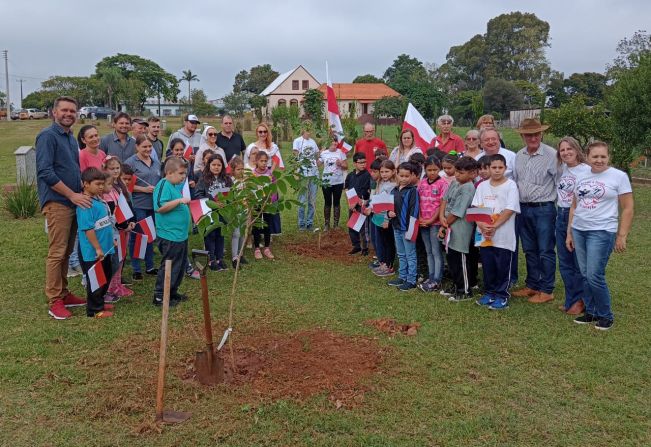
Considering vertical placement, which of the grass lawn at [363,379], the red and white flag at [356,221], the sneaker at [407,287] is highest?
the red and white flag at [356,221]

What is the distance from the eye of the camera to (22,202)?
395 inches

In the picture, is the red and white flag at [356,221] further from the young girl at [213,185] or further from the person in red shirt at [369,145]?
the young girl at [213,185]

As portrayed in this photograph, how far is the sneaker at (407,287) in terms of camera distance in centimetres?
640

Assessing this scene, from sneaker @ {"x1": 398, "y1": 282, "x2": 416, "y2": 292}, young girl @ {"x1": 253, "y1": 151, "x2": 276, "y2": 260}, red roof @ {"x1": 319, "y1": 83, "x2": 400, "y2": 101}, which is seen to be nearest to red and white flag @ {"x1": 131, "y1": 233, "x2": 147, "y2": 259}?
young girl @ {"x1": 253, "y1": 151, "x2": 276, "y2": 260}

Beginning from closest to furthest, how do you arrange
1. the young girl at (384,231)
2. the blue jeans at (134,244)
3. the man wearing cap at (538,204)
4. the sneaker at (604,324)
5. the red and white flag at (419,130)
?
the sneaker at (604,324) → the man wearing cap at (538,204) → the blue jeans at (134,244) → the young girl at (384,231) → the red and white flag at (419,130)

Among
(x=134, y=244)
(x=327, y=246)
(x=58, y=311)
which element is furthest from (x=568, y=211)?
(x=58, y=311)

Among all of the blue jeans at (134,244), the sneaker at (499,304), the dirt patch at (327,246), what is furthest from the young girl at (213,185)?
the sneaker at (499,304)

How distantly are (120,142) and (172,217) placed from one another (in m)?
1.95

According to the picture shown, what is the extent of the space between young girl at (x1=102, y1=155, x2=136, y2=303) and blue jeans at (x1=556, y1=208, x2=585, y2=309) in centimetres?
471

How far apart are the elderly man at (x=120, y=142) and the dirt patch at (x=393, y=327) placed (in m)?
3.93

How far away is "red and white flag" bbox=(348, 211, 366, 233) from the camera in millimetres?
7668

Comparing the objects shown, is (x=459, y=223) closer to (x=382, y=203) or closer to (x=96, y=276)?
(x=382, y=203)

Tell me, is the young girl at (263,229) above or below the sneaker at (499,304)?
above

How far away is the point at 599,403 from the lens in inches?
151
